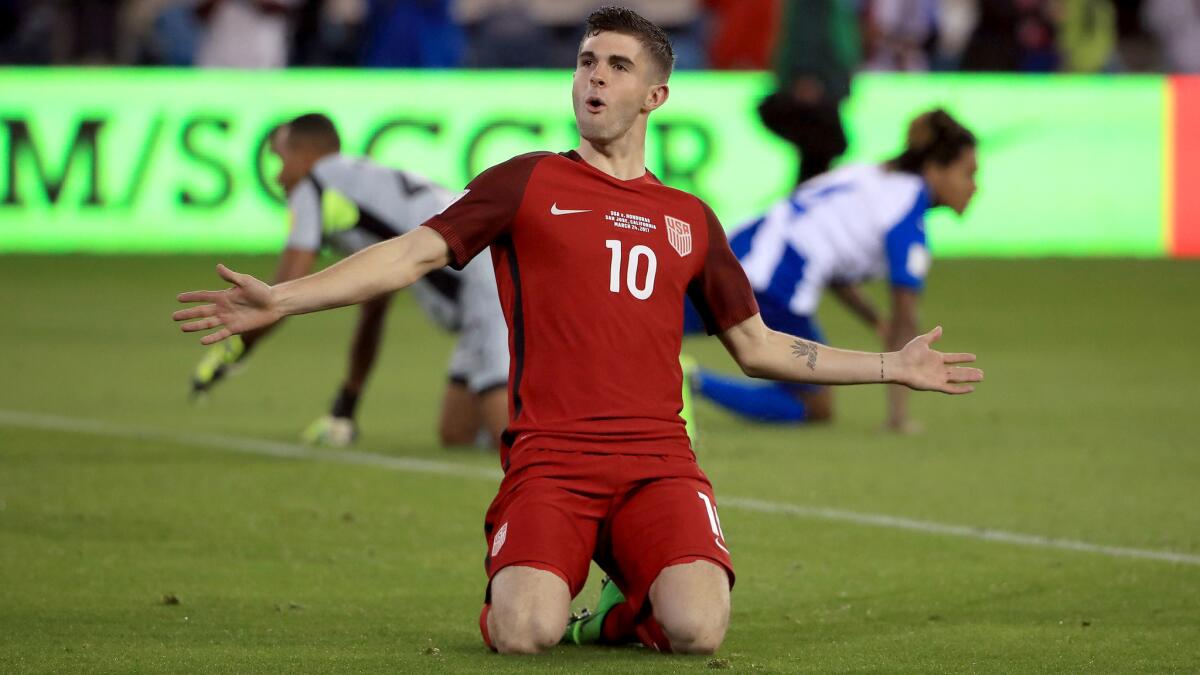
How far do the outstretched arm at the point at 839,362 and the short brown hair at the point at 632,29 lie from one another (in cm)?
80

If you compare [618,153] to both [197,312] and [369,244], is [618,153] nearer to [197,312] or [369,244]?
[197,312]

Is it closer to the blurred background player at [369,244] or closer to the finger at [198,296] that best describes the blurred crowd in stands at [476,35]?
the blurred background player at [369,244]

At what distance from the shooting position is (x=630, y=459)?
6.06 metres

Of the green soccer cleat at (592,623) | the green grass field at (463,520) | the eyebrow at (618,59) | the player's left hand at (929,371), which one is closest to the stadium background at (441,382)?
the green grass field at (463,520)

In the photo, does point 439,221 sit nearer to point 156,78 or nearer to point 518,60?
point 156,78

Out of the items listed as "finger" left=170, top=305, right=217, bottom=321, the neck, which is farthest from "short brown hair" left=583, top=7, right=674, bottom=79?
"finger" left=170, top=305, right=217, bottom=321

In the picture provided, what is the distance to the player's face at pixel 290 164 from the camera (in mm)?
10367

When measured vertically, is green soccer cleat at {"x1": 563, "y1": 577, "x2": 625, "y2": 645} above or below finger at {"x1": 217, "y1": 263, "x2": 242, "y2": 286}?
below

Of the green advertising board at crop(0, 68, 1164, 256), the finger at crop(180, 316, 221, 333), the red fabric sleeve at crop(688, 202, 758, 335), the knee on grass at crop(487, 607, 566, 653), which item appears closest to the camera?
the finger at crop(180, 316, 221, 333)

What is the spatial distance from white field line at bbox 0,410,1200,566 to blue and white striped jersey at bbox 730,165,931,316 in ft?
7.47

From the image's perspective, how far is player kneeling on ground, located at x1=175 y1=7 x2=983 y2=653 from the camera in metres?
5.89

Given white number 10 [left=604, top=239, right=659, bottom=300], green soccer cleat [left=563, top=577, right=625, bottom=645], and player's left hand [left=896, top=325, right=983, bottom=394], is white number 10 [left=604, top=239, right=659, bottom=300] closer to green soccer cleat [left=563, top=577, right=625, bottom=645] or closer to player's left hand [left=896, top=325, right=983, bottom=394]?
player's left hand [left=896, top=325, right=983, bottom=394]

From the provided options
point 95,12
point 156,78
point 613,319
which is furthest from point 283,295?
point 95,12

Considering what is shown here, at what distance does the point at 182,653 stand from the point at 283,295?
3.74 feet
